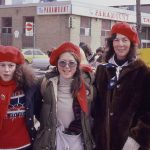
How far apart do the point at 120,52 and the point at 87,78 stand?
16.4 inches

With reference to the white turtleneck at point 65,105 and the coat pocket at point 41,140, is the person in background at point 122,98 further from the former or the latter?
the coat pocket at point 41,140

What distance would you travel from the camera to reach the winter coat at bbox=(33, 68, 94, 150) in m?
3.81

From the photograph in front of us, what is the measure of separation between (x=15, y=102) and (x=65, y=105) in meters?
0.47

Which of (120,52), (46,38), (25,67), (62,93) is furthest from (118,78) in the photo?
(46,38)

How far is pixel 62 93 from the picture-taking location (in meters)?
3.92

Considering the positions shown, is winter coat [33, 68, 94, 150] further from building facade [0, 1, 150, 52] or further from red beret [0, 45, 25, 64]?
building facade [0, 1, 150, 52]

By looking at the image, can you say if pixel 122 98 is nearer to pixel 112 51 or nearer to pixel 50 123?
pixel 112 51

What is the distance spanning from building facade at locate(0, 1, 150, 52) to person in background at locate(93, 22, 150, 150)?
28881 mm

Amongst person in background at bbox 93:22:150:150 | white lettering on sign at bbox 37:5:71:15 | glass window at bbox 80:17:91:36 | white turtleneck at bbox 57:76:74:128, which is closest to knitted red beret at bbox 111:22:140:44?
person in background at bbox 93:22:150:150

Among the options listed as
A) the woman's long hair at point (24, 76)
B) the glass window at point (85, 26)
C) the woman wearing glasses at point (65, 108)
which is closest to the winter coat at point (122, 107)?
the woman wearing glasses at point (65, 108)

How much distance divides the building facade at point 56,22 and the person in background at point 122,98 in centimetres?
2888

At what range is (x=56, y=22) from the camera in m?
35.3

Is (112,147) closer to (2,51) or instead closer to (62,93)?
(62,93)

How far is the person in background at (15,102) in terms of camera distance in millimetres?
3848
